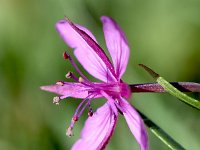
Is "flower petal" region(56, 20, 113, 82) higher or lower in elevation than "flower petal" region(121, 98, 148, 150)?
higher

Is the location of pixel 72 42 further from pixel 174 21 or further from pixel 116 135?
pixel 174 21

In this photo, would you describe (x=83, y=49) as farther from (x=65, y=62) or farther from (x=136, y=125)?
(x=65, y=62)

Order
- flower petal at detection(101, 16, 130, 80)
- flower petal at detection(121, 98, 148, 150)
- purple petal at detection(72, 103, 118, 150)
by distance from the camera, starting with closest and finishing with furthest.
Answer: flower petal at detection(121, 98, 148, 150) < flower petal at detection(101, 16, 130, 80) < purple petal at detection(72, 103, 118, 150)

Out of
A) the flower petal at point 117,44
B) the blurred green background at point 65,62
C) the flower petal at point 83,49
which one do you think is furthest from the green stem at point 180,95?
the blurred green background at point 65,62

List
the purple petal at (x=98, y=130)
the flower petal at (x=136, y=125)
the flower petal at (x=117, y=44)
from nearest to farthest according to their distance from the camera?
the flower petal at (x=136, y=125) < the flower petal at (x=117, y=44) < the purple petal at (x=98, y=130)

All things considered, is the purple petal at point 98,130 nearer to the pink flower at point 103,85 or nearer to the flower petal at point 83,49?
the pink flower at point 103,85

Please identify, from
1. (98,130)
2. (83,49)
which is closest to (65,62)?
(83,49)

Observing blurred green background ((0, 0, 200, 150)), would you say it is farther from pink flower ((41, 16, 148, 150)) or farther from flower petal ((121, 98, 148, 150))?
flower petal ((121, 98, 148, 150))

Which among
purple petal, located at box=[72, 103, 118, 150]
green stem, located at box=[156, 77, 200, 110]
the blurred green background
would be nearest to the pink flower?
purple petal, located at box=[72, 103, 118, 150]
